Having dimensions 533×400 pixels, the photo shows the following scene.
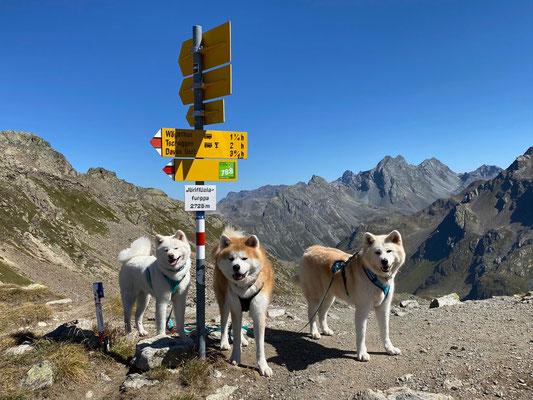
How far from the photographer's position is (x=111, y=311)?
11359 mm

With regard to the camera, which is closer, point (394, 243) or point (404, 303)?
point (394, 243)

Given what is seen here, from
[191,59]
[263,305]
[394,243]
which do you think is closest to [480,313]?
[394,243]

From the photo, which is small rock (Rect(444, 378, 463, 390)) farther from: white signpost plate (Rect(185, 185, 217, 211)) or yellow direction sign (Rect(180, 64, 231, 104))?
yellow direction sign (Rect(180, 64, 231, 104))

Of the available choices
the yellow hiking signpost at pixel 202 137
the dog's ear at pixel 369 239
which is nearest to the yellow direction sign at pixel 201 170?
the yellow hiking signpost at pixel 202 137

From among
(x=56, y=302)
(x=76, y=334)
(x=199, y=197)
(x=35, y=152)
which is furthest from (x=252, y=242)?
(x=35, y=152)

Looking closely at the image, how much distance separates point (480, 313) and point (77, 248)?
2131 inches

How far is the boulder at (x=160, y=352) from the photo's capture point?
267 inches

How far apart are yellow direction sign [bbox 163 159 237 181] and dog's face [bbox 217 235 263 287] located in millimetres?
1244

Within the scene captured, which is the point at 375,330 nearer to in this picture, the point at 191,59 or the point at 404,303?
the point at 404,303

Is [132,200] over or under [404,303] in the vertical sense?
over

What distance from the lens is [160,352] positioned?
693 centimetres

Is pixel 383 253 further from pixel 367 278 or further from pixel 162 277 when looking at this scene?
pixel 162 277

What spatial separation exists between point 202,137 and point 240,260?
255 cm

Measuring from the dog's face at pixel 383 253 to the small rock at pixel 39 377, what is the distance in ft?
21.2
